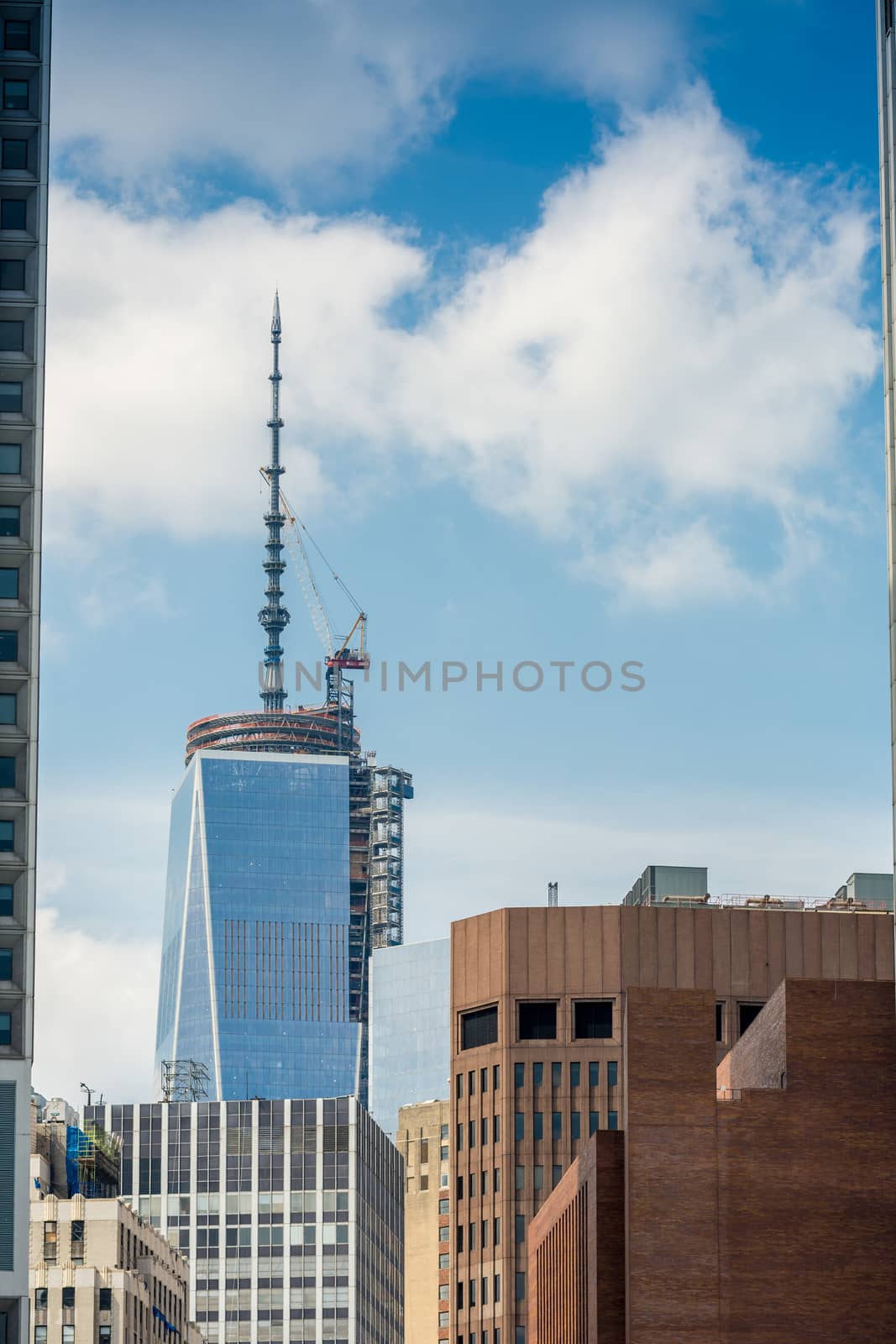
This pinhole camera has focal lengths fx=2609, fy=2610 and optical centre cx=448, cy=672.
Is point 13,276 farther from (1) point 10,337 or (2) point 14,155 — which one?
(2) point 14,155

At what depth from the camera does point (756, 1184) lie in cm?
12612

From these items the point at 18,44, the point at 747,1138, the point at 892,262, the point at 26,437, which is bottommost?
the point at 747,1138

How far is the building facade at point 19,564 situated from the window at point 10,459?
42mm

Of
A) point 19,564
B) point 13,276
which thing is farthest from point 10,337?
point 19,564

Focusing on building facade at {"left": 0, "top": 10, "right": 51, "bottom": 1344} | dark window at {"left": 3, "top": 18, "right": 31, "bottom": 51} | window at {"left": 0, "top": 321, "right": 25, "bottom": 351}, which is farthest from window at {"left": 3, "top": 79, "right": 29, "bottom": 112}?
window at {"left": 0, "top": 321, "right": 25, "bottom": 351}

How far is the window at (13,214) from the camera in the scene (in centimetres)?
13275

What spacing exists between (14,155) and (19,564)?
2149cm

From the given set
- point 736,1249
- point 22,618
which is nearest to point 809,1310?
point 736,1249

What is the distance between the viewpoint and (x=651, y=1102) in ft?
415

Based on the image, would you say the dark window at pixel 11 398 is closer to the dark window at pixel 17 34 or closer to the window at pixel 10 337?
the window at pixel 10 337

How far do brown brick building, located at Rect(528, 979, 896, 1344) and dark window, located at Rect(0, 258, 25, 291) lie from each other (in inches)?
1802

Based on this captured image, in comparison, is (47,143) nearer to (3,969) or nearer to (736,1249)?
(3,969)

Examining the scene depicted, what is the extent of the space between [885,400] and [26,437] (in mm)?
43265

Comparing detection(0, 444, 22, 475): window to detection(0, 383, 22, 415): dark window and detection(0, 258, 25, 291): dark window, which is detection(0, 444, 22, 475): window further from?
detection(0, 258, 25, 291): dark window
